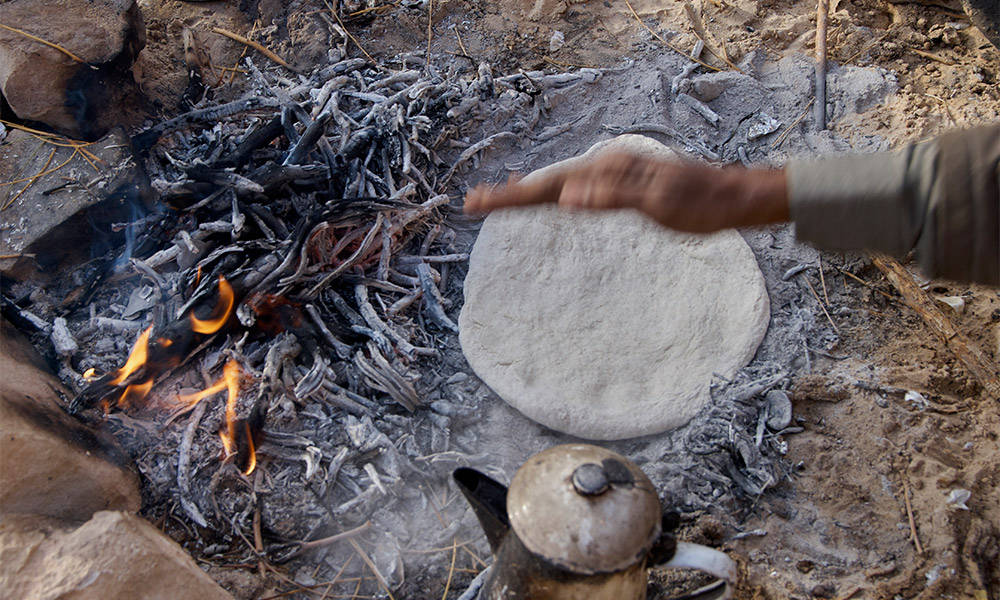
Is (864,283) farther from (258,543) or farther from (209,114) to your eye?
(209,114)

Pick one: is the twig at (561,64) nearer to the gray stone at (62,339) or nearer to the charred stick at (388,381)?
the charred stick at (388,381)

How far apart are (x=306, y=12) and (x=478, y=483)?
3703 mm

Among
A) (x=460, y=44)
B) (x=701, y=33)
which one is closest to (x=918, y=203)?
(x=701, y=33)

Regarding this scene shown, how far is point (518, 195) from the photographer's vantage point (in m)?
1.84

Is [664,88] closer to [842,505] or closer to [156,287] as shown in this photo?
[842,505]

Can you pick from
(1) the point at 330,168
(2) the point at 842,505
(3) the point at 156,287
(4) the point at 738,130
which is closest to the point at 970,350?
(2) the point at 842,505

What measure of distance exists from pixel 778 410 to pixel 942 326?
857mm

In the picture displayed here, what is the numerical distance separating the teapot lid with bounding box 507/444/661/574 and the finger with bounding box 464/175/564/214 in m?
0.75

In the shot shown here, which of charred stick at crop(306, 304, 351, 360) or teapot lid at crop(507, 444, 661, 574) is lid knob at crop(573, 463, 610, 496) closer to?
teapot lid at crop(507, 444, 661, 574)

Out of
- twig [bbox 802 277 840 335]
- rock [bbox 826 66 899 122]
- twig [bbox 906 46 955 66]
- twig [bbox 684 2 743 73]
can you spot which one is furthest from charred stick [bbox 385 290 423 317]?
twig [bbox 906 46 955 66]

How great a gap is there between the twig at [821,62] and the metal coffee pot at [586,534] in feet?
9.17

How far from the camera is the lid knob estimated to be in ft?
4.41

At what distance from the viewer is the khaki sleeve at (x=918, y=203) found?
4.40ft

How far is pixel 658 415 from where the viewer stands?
250cm
